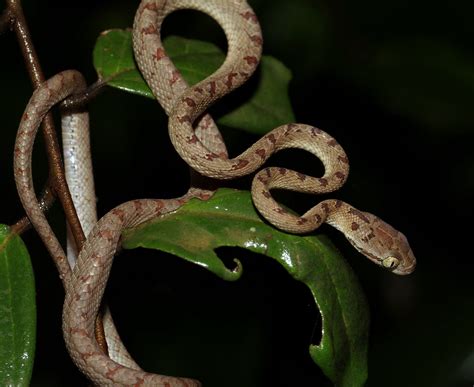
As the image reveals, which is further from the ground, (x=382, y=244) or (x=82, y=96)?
(x=82, y=96)

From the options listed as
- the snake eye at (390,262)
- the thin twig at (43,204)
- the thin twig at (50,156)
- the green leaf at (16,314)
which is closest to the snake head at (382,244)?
the snake eye at (390,262)

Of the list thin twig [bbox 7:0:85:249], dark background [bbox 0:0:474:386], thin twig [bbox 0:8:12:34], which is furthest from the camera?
dark background [bbox 0:0:474:386]

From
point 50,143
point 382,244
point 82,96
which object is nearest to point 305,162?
point 382,244

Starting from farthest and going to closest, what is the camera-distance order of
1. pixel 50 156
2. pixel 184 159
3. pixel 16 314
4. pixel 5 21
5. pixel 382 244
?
pixel 382 244 → pixel 184 159 → pixel 5 21 → pixel 50 156 → pixel 16 314

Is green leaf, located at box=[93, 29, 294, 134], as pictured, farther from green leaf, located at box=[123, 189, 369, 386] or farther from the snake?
green leaf, located at box=[123, 189, 369, 386]

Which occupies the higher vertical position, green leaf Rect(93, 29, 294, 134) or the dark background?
green leaf Rect(93, 29, 294, 134)

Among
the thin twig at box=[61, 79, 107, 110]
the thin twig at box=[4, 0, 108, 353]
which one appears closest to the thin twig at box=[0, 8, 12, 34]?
the thin twig at box=[4, 0, 108, 353]

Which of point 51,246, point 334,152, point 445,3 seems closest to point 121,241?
point 51,246

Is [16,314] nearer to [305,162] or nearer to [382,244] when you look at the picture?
[382,244]

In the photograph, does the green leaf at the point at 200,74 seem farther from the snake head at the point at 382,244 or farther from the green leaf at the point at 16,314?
the green leaf at the point at 16,314
